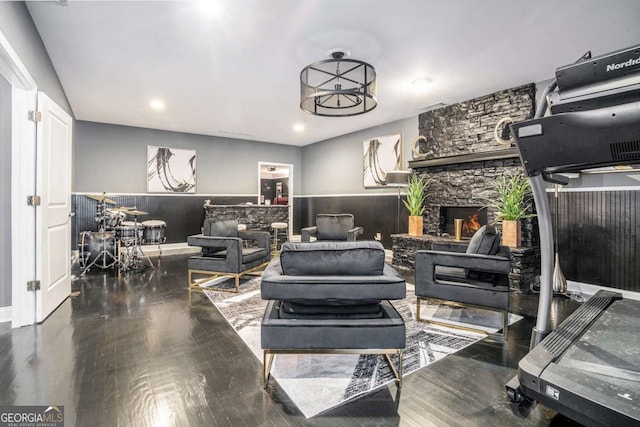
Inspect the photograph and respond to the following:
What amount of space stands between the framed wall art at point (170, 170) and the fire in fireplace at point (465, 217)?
533 centimetres

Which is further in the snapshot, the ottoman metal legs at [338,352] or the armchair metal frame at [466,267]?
the armchair metal frame at [466,267]

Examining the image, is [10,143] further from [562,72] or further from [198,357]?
[562,72]

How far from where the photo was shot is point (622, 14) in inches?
101

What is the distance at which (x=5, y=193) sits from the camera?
2738 millimetres

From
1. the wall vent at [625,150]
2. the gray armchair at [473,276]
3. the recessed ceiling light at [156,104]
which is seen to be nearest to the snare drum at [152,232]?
the recessed ceiling light at [156,104]

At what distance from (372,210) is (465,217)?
2011mm

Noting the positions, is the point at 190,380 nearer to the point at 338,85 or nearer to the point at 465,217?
the point at 338,85

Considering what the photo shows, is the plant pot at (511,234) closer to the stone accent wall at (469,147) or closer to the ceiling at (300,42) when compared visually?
the stone accent wall at (469,147)

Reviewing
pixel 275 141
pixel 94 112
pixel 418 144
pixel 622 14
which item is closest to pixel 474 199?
pixel 418 144

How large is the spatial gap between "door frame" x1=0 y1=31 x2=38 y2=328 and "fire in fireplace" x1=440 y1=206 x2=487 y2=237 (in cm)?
517

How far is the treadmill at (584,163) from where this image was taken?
3.94ft

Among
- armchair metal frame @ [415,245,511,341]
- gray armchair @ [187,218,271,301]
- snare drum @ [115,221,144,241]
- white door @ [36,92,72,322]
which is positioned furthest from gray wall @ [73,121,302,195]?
armchair metal frame @ [415,245,511,341]

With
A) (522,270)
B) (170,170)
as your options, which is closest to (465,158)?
(522,270)

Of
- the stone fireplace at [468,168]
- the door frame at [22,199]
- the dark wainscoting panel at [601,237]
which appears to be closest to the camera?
the door frame at [22,199]
